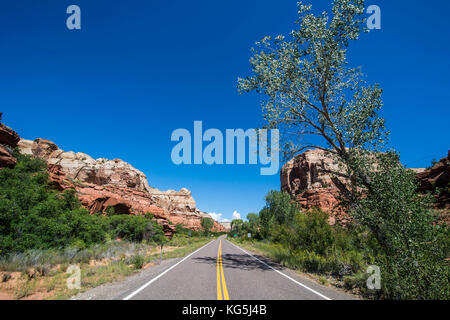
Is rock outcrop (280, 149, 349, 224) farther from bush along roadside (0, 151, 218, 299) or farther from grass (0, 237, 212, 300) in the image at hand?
grass (0, 237, 212, 300)

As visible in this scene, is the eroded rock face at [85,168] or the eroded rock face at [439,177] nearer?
the eroded rock face at [439,177]

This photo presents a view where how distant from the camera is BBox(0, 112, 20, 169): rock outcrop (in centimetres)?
1855

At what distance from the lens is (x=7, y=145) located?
23047 mm

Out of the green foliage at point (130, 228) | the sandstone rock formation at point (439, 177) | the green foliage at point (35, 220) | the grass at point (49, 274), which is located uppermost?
the sandstone rock formation at point (439, 177)

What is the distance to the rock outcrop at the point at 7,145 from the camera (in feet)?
60.8

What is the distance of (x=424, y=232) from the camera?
6.39 m

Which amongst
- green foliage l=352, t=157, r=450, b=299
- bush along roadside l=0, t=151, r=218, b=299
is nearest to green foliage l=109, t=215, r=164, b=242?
bush along roadside l=0, t=151, r=218, b=299

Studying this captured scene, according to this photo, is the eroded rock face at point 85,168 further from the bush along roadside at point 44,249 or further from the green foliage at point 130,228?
the bush along roadside at point 44,249

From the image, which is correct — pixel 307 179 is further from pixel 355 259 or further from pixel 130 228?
pixel 355 259

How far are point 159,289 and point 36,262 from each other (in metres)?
7.69

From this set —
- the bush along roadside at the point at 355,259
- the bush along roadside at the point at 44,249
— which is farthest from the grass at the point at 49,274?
the bush along roadside at the point at 355,259
